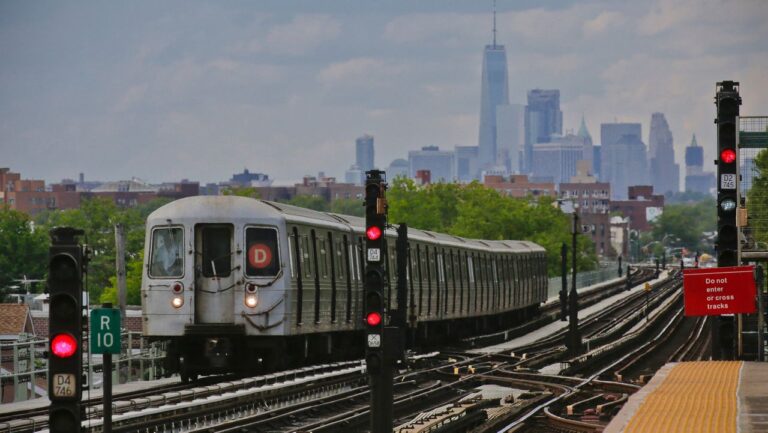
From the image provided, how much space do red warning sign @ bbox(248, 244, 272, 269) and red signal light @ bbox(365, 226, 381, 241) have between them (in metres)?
11.4

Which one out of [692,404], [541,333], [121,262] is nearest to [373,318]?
[692,404]

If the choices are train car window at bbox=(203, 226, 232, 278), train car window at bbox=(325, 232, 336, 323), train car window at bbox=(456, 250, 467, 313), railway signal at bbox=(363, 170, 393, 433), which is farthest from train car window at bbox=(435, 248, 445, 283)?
railway signal at bbox=(363, 170, 393, 433)

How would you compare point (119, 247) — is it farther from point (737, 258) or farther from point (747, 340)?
point (747, 340)

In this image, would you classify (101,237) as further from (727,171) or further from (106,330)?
(106,330)

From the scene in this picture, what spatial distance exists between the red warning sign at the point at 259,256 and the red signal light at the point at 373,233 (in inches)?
448

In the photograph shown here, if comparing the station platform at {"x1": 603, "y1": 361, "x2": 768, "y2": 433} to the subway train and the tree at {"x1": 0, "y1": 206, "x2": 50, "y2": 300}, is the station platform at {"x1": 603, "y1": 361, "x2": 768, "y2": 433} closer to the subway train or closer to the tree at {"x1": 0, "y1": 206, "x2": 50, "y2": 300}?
the subway train

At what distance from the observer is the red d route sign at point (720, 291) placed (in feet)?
92.0

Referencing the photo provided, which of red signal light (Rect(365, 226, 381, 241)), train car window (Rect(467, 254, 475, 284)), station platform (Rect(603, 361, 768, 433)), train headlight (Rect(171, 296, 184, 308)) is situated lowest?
station platform (Rect(603, 361, 768, 433))

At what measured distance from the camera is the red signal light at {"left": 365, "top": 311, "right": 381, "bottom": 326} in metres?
17.5

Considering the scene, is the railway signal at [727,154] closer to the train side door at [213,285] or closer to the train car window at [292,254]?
the train car window at [292,254]

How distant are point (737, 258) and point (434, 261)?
15764 millimetres

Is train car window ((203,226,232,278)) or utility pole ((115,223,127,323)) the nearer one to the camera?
utility pole ((115,223,127,323))

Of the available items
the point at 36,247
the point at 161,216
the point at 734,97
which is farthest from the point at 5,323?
the point at 36,247

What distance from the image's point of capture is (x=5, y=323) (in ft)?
242
